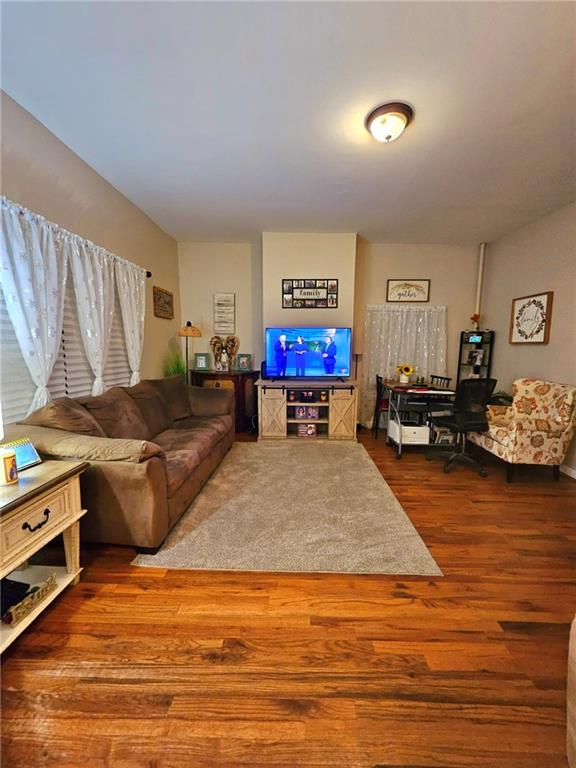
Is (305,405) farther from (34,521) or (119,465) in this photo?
(34,521)

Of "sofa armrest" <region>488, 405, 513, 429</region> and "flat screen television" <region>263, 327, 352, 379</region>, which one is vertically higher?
"flat screen television" <region>263, 327, 352, 379</region>

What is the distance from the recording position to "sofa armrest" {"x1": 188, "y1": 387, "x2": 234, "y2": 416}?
11.1ft

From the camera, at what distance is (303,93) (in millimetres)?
1689

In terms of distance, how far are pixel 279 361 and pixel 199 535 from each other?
2443 millimetres

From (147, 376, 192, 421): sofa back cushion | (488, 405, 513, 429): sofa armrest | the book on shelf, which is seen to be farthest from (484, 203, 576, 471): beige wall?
(147, 376, 192, 421): sofa back cushion

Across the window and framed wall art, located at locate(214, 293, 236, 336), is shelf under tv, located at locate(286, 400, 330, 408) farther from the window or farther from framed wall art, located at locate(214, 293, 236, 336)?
the window

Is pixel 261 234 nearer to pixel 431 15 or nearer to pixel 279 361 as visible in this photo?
pixel 279 361

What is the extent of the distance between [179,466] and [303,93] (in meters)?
2.46

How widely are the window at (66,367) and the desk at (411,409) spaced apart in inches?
122

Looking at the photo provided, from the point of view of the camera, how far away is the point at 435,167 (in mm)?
2367

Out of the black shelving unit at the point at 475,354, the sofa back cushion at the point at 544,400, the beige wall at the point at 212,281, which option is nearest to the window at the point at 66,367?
the beige wall at the point at 212,281

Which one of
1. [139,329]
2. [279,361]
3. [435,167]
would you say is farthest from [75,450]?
[435,167]

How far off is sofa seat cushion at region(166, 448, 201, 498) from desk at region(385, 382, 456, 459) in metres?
2.27

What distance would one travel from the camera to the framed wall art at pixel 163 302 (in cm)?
365
